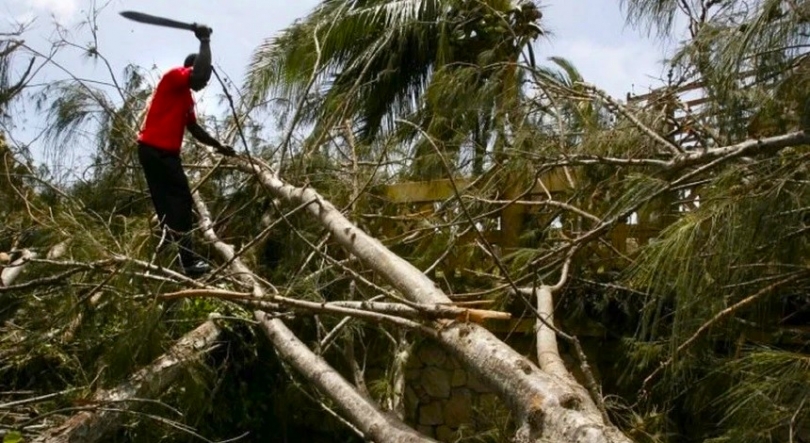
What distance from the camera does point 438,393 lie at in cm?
439

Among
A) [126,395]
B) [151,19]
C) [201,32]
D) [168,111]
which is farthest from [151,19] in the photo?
[126,395]

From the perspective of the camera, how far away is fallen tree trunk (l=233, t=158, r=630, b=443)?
6.65 ft

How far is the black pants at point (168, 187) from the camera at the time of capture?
4105mm

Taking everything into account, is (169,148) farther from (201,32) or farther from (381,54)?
(381,54)

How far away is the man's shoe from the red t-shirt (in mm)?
551

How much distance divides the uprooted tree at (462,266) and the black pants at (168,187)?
11 cm

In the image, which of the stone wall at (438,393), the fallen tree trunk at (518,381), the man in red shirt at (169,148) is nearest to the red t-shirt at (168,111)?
the man in red shirt at (169,148)

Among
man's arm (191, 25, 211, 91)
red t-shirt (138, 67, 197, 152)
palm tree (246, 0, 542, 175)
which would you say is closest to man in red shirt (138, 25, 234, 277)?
red t-shirt (138, 67, 197, 152)

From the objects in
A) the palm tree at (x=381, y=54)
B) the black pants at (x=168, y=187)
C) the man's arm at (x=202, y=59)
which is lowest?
the black pants at (x=168, y=187)

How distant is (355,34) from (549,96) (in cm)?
266

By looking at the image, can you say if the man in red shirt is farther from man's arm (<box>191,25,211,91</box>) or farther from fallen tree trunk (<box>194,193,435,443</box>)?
fallen tree trunk (<box>194,193,435,443</box>)

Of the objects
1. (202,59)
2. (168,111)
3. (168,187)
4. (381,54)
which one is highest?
(381,54)

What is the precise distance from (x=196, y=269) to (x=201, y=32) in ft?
3.30

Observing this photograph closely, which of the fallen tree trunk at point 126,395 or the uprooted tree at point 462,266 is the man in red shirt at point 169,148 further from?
the fallen tree trunk at point 126,395
